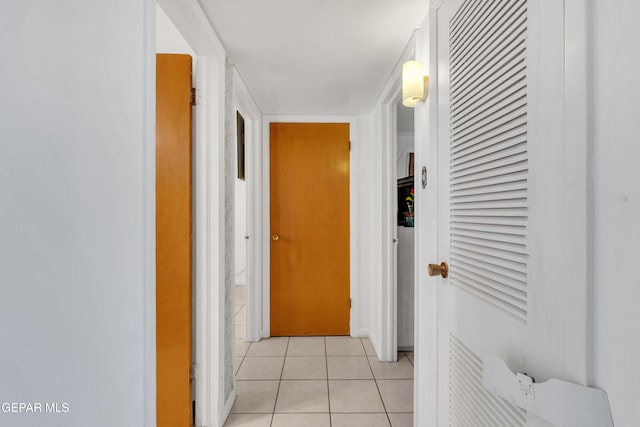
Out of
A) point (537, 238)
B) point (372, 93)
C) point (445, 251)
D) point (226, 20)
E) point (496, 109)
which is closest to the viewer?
point (537, 238)

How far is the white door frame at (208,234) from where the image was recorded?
175 cm

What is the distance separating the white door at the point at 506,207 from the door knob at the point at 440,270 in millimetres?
30

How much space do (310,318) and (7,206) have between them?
3.02 m

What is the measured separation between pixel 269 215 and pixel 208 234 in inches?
57.3

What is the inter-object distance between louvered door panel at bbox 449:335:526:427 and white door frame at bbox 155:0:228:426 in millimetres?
1220

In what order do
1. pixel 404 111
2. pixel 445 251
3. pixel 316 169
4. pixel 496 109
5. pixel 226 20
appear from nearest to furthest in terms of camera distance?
pixel 496 109 < pixel 445 251 < pixel 226 20 < pixel 316 169 < pixel 404 111

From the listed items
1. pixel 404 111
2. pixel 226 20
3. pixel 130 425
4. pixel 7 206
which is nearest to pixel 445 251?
pixel 130 425

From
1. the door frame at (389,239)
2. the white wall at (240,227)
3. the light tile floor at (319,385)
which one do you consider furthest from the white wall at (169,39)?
the white wall at (240,227)

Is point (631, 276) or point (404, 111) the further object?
point (404, 111)

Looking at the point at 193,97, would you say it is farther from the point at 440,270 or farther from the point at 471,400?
the point at 471,400

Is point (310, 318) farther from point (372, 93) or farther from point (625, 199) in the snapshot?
point (625, 199)

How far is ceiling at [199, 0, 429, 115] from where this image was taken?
1484mm

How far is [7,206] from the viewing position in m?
0.44

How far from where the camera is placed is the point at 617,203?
20.4 inches
